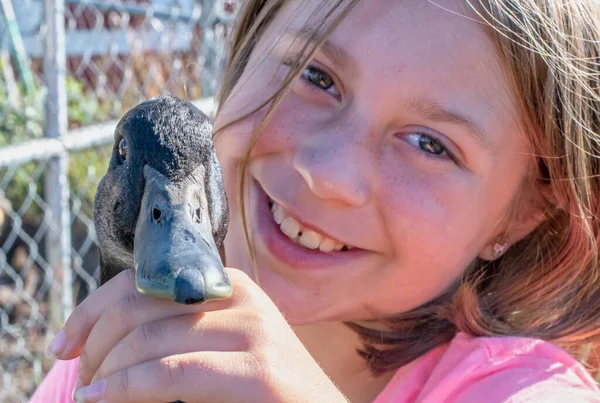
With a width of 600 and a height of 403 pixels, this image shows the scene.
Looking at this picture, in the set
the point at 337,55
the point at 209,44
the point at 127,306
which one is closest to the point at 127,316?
the point at 127,306

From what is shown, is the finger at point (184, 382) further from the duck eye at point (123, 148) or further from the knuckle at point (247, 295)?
the duck eye at point (123, 148)

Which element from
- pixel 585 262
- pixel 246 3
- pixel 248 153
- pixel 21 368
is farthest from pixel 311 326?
pixel 21 368

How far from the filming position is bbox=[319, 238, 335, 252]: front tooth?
67.8 inches

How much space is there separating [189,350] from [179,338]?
21 millimetres

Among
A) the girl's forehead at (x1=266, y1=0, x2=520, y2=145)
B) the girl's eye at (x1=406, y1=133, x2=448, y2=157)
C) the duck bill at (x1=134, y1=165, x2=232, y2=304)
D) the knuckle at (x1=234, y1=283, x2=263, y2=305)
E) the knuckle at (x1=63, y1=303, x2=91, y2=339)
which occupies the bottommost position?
the knuckle at (x1=63, y1=303, x2=91, y2=339)

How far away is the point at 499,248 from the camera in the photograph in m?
1.93

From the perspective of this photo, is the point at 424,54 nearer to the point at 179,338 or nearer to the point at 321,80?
the point at 321,80

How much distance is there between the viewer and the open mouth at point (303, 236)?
1.72 meters

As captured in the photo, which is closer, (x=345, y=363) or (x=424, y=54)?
(x=424, y=54)

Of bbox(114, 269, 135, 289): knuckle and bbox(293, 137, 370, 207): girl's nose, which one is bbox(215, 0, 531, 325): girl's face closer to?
bbox(293, 137, 370, 207): girl's nose

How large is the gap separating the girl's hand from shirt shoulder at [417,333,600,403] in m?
0.60

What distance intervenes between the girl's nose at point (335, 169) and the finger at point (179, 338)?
0.57 meters

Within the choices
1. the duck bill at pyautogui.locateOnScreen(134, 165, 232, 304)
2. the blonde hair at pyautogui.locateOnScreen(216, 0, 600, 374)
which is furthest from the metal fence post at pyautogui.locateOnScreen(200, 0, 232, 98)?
the duck bill at pyautogui.locateOnScreen(134, 165, 232, 304)

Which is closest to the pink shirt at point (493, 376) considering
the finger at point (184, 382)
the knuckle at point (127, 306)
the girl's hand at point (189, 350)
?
the girl's hand at point (189, 350)
